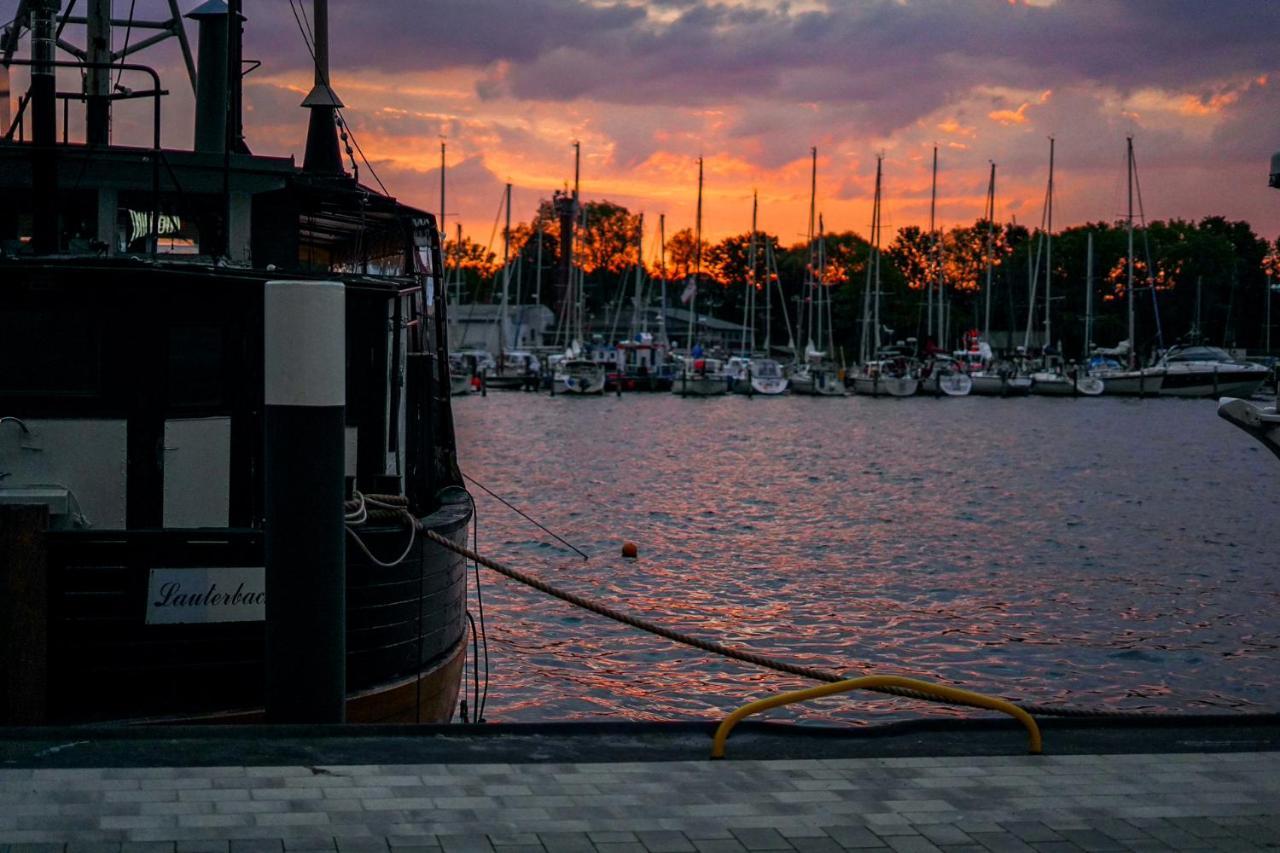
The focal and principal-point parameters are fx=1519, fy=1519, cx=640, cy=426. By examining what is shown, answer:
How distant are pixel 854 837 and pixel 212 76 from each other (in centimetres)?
1096

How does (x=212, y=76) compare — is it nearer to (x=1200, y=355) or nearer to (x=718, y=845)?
(x=718, y=845)

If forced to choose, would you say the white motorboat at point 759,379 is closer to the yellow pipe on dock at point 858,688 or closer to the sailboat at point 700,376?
the sailboat at point 700,376

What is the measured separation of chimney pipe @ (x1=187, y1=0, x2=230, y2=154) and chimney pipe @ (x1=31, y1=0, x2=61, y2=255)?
2692mm

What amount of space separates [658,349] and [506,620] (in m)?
91.8

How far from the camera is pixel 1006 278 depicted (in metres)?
142

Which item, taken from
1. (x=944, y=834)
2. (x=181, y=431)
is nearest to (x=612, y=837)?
(x=944, y=834)

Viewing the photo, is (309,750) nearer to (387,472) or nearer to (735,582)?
(387,472)

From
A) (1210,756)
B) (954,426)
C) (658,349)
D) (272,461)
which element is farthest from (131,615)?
Answer: (658,349)

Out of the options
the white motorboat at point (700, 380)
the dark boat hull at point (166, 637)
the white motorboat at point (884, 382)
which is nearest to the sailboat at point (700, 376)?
the white motorboat at point (700, 380)

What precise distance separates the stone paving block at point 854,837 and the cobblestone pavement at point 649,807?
0.01m

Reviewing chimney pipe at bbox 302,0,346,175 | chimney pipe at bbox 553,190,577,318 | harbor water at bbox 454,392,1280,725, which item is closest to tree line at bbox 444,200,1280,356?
chimney pipe at bbox 553,190,577,318

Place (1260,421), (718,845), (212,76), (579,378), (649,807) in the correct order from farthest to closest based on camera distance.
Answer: (579,378) < (212,76) < (1260,421) < (649,807) < (718,845)

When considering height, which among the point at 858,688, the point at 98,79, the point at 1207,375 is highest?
the point at 98,79

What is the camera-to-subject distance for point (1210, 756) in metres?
7.34
